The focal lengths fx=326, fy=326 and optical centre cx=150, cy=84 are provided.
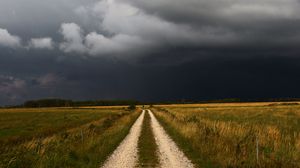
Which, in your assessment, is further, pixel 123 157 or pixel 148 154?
pixel 148 154

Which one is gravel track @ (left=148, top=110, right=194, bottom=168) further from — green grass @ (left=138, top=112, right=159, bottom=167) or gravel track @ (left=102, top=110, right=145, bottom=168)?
gravel track @ (left=102, top=110, right=145, bottom=168)

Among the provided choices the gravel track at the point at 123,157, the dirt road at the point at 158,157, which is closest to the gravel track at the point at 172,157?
the dirt road at the point at 158,157

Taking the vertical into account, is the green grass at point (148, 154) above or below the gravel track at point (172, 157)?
below

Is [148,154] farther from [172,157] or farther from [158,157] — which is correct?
[172,157]

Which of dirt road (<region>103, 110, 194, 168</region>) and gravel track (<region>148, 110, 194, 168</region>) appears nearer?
gravel track (<region>148, 110, 194, 168</region>)

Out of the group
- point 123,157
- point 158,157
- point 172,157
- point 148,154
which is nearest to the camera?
point 172,157

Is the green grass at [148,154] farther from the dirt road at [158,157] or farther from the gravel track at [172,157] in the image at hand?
the gravel track at [172,157]

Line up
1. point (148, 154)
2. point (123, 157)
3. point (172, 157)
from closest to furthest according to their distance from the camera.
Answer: point (172, 157) → point (123, 157) → point (148, 154)

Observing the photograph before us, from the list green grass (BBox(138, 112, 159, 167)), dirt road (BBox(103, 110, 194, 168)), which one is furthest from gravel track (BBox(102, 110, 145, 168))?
green grass (BBox(138, 112, 159, 167))

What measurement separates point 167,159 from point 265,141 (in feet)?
18.8

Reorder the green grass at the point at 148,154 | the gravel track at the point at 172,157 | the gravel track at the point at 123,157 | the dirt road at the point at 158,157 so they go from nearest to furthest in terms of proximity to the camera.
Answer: the gravel track at the point at 172,157, the dirt road at the point at 158,157, the gravel track at the point at 123,157, the green grass at the point at 148,154

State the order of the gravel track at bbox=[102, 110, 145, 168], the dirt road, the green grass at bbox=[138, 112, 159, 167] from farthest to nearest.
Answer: the green grass at bbox=[138, 112, 159, 167] → the gravel track at bbox=[102, 110, 145, 168] → the dirt road

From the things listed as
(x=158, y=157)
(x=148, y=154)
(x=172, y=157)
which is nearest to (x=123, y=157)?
(x=148, y=154)

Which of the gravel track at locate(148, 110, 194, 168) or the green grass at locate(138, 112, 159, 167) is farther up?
the gravel track at locate(148, 110, 194, 168)
